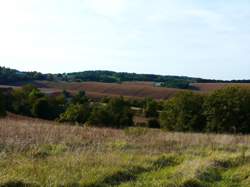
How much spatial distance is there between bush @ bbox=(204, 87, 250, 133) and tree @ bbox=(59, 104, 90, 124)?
56.6ft

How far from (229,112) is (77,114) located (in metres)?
20.4

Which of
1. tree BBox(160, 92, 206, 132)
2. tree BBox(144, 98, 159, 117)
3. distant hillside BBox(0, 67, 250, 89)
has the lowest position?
tree BBox(144, 98, 159, 117)

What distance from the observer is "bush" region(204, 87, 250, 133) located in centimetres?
A: 4856

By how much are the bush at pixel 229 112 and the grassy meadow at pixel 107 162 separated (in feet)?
106

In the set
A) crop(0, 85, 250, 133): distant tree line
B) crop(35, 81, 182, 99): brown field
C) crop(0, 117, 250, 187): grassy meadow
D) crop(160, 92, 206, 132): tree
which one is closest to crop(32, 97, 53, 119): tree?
crop(0, 85, 250, 133): distant tree line

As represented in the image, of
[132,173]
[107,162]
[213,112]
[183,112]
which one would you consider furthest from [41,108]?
[132,173]

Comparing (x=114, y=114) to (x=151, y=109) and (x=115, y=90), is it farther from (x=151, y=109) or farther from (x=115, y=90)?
(x=115, y=90)

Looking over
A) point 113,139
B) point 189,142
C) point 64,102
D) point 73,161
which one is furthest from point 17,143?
point 64,102

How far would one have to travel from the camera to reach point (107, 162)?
11.1 metres

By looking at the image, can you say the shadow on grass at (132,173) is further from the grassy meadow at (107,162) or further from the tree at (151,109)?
the tree at (151,109)

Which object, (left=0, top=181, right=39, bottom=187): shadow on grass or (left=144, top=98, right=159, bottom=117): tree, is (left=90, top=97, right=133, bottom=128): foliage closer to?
(left=144, top=98, right=159, bottom=117): tree

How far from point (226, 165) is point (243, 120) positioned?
3657cm

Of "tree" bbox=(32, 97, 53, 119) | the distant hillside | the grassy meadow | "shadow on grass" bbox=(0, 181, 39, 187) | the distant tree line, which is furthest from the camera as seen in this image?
the distant hillside

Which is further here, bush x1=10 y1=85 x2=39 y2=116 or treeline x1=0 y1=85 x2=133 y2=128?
bush x1=10 y1=85 x2=39 y2=116
